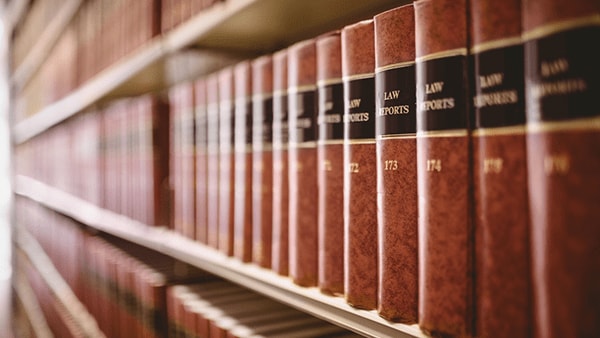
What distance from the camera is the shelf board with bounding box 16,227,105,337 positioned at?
180 centimetres

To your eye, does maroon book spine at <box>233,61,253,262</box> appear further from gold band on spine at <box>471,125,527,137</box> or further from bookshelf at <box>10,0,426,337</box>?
gold band on spine at <box>471,125,527,137</box>

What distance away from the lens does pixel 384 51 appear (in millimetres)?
546

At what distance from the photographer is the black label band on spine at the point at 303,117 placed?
703mm

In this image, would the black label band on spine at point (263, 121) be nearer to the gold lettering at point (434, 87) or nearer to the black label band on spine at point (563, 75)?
the gold lettering at point (434, 87)

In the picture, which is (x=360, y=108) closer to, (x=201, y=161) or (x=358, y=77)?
(x=358, y=77)

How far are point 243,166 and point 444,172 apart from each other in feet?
1.49

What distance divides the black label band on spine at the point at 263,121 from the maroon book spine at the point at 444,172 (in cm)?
35

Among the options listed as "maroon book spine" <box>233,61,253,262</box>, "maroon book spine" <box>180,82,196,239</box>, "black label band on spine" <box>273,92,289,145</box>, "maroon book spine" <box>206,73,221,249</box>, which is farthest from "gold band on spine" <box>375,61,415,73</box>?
"maroon book spine" <box>180,82,196,239</box>

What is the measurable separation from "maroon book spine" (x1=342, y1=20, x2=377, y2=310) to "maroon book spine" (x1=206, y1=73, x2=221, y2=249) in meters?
0.40

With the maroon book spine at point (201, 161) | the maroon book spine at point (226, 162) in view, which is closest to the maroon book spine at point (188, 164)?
the maroon book spine at point (201, 161)

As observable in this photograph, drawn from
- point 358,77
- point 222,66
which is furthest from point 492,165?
point 222,66

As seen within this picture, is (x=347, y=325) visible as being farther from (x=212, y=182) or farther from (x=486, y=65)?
(x=212, y=182)

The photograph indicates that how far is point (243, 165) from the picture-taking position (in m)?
0.86

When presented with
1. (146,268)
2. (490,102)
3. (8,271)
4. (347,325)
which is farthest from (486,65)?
(8,271)
